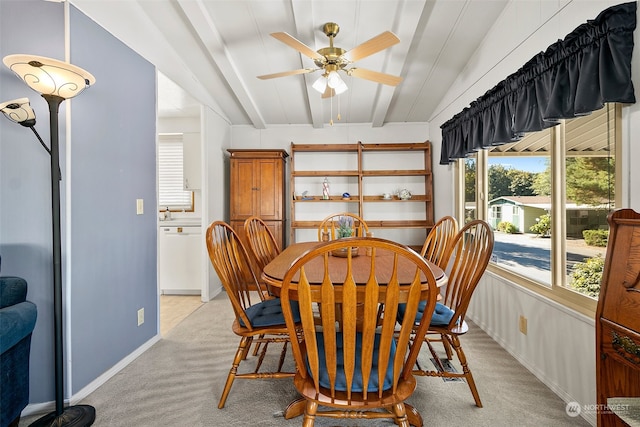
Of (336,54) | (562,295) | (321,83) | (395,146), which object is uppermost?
(336,54)

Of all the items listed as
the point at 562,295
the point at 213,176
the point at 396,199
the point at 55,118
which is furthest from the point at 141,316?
the point at 396,199

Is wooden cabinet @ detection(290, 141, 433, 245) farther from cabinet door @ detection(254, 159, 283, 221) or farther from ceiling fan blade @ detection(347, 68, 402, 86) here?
ceiling fan blade @ detection(347, 68, 402, 86)

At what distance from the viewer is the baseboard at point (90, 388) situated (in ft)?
5.72

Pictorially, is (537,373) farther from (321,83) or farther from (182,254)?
(182,254)

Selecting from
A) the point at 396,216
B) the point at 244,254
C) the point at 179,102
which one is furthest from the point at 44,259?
the point at 396,216

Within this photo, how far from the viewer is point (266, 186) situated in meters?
A: 4.34

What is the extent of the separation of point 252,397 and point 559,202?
7.67 ft

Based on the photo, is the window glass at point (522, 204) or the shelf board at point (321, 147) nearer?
the window glass at point (522, 204)

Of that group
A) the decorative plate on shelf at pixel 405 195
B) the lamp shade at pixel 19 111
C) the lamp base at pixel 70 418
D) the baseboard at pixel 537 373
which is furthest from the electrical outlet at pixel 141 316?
the decorative plate on shelf at pixel 405 195

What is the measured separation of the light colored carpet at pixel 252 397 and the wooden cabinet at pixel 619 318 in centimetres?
63

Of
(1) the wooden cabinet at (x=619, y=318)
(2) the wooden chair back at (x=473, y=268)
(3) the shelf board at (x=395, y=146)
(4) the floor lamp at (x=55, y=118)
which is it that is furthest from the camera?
(3) the shelf board at (x=395, y=146)

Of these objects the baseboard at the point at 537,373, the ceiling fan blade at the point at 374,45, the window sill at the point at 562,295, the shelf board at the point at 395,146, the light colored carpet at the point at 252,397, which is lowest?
the light colored carpet at the point at 252,397

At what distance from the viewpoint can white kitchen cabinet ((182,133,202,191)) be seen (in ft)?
14.2

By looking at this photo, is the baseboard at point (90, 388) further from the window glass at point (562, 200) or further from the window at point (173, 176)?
the window glass at point (562, 200)
